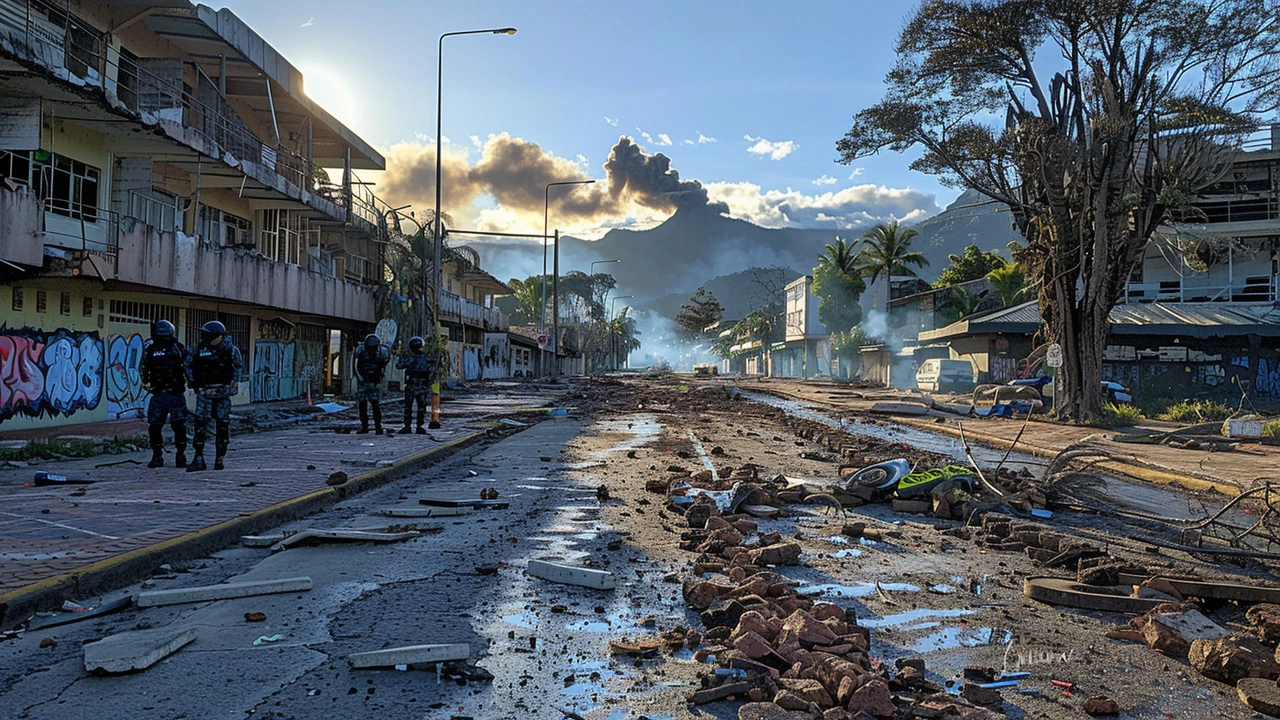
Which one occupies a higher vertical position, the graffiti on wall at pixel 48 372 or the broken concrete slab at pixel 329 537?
the graffiti on wall at pixel 48 372

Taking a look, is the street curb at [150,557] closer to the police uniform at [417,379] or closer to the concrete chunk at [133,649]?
the concrete chunk at [133,649]

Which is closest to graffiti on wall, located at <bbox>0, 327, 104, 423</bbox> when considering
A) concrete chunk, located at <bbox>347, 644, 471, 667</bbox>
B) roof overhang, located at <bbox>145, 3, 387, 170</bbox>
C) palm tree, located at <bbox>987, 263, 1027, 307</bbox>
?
roof overhang, located at <bbox>145, 3, 387, 170</bbox>

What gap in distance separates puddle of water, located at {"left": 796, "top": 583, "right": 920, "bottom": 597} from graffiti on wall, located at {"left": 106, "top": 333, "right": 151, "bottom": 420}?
19.0 m

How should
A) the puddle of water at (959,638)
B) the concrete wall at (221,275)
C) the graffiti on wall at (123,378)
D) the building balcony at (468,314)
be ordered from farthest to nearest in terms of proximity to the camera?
the building balcony at (468,314)
the graffiti on wall at (123,378)
the concrete wall at (221,275)
the puddle of water at (959,638)

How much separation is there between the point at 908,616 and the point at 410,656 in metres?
2.77

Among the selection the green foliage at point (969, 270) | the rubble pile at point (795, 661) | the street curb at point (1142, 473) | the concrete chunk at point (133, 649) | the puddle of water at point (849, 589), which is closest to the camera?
the rubble pile at point (795, 661)

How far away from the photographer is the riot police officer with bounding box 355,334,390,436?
15367mm

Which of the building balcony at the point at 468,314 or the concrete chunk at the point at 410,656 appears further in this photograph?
the building balcony at the point at 468,314

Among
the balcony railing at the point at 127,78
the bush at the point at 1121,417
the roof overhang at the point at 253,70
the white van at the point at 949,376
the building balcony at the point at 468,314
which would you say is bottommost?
the bush at the point at 1121,417

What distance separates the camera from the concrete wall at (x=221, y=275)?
1838 cm

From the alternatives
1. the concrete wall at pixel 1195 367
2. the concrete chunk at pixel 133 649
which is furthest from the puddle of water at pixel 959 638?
the concrete wall at pixel 1195 367

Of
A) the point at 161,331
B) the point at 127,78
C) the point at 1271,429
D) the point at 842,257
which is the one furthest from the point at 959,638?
the point at 842,257

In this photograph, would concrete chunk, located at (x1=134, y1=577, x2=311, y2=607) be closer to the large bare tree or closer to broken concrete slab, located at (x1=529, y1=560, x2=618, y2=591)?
broken concrete slab, located at (x1=529, y1=560, x2=618, y2=591)

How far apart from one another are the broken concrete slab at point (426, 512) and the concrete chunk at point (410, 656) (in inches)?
163
